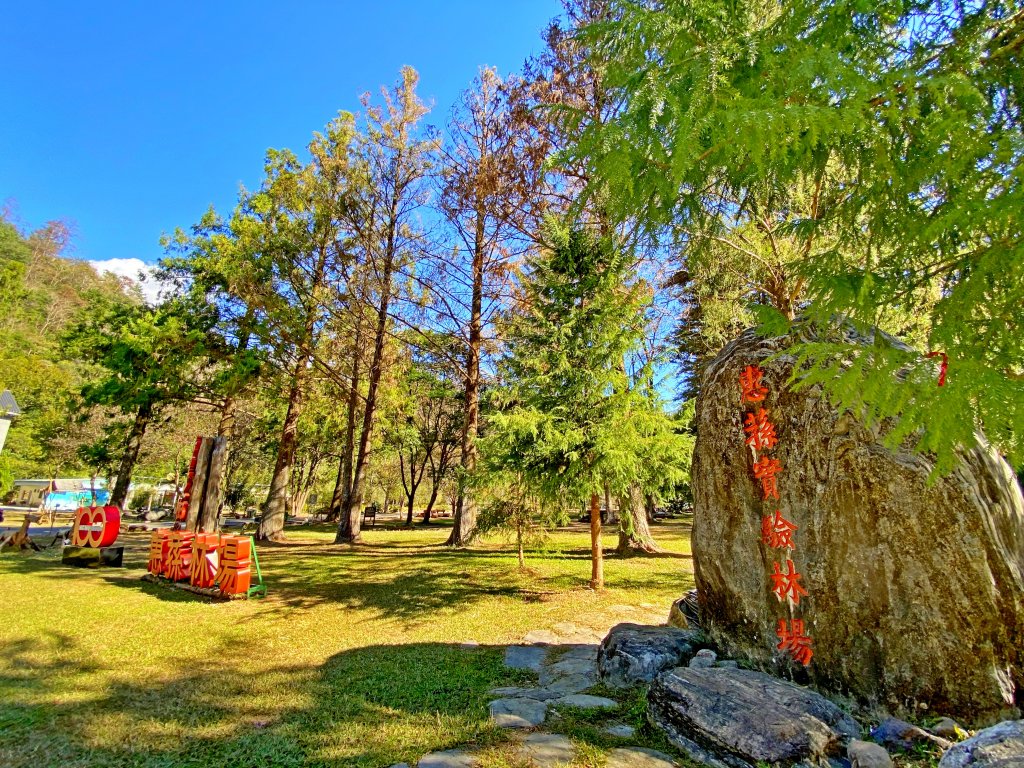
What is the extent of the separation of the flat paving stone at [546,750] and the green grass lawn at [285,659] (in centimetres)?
11

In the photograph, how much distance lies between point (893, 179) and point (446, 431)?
75.7 ft

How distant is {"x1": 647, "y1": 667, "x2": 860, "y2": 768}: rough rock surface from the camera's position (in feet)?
9.73

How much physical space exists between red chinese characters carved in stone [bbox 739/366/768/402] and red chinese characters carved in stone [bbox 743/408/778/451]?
5.2 inches

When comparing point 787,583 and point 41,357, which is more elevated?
point 41,357

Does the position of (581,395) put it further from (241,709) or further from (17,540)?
(17,540)

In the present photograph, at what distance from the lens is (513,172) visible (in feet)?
37.6

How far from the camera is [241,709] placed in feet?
13.1

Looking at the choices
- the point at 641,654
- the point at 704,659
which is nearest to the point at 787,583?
the point at 704,659

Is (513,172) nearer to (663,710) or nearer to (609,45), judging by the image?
(609,45)

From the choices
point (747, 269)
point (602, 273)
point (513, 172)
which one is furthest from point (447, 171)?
point (747, 269)

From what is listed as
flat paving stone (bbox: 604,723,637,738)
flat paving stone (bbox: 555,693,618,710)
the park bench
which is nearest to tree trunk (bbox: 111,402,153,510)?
the park bench

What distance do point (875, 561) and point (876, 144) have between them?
2939 mm

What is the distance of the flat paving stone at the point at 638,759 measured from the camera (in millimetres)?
3002

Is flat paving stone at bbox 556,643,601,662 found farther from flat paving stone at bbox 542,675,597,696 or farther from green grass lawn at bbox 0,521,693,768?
green grass lawn at bbox 0,521,693,768
